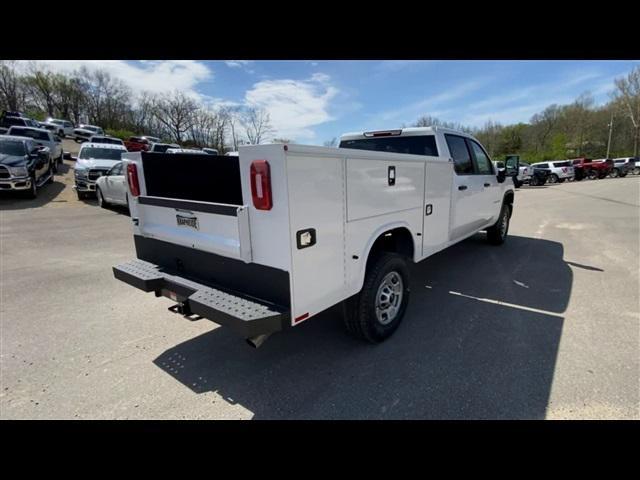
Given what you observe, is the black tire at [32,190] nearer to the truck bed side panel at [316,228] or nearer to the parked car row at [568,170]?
the truck bed side panel at [316,228]

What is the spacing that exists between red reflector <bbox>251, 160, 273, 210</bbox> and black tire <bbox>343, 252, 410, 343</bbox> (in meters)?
1.29

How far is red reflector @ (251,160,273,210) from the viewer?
2145 millimetres

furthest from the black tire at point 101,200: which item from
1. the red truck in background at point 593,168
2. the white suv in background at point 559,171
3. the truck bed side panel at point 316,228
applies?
the red truck in background at point 593,168

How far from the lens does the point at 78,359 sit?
3051 millimetres

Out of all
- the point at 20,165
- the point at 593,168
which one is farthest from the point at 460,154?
the point at 593,168

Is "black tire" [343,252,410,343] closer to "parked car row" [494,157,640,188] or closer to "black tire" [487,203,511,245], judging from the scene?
"black tire" [487,203,511,245]

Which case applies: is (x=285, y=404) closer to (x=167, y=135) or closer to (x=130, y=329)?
(x=130, y=329)

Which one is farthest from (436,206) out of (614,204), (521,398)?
(614,204)

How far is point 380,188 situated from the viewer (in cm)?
294

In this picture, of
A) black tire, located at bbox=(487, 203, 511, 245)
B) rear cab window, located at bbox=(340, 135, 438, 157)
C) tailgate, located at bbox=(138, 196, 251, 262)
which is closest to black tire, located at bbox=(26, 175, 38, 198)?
tailgate, located at bbox=(138, 196, 251, 262)

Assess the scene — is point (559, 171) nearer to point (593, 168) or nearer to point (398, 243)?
point (593, 168)

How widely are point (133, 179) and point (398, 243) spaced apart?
2.79m

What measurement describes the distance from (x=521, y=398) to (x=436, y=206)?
85.6 inches
